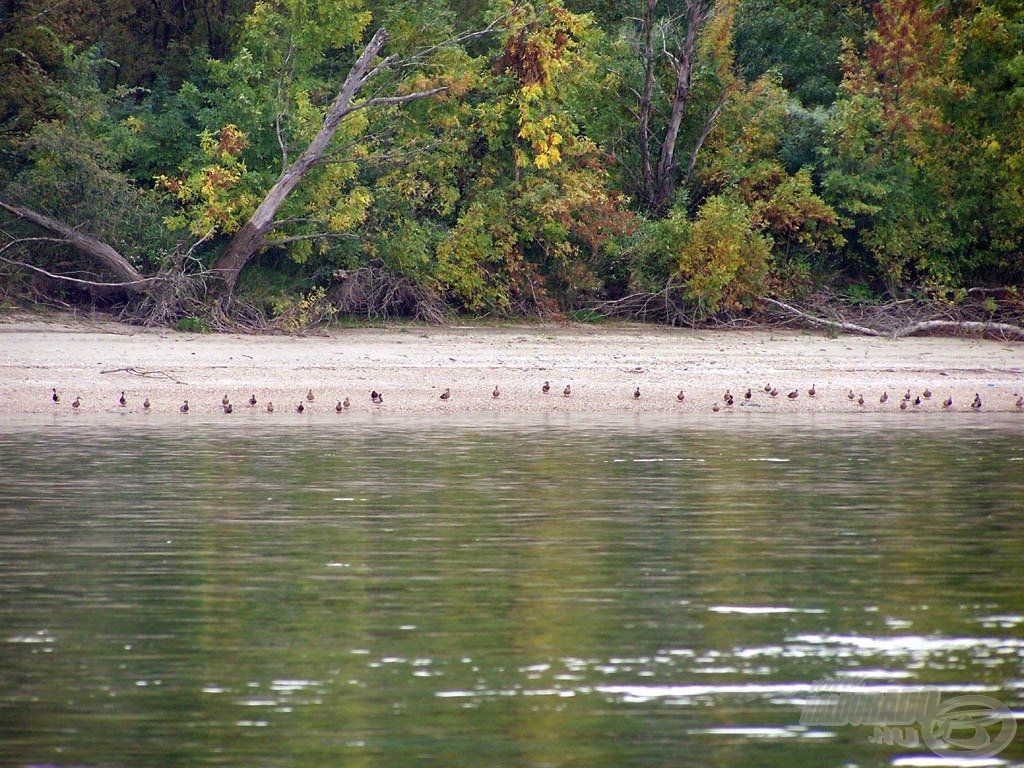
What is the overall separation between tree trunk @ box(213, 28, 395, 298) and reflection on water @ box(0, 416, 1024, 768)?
9673 mm

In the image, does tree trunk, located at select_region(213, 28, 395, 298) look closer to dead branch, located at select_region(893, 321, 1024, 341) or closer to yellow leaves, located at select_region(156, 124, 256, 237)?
yellow leaves, located at select_region(156, 124, 256, 237)

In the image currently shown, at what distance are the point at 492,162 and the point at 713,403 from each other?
8201 millimetres

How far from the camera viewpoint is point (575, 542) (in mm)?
10141

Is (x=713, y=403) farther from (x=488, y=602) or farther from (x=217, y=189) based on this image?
(x=488, y=602)

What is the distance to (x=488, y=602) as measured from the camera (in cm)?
815

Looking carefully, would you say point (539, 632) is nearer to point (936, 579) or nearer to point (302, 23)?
point (936, 579)

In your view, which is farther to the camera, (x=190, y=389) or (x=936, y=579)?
(x=190, y=389)

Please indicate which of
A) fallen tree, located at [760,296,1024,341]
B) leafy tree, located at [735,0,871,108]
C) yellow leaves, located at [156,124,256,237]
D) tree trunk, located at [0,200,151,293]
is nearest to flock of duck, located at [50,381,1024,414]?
fallen tree, located at [760,296,1024,341]

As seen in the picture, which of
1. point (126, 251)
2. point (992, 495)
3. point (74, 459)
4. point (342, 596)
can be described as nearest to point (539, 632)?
point (342, 596)

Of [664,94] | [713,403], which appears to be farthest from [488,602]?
[664,94]

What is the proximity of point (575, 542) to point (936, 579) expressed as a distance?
7.66 ft

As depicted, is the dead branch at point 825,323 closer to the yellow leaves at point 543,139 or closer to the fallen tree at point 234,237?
the yellow leaves at point 543,139

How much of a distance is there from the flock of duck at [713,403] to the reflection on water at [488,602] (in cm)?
338

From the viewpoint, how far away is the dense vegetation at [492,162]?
2425cm
